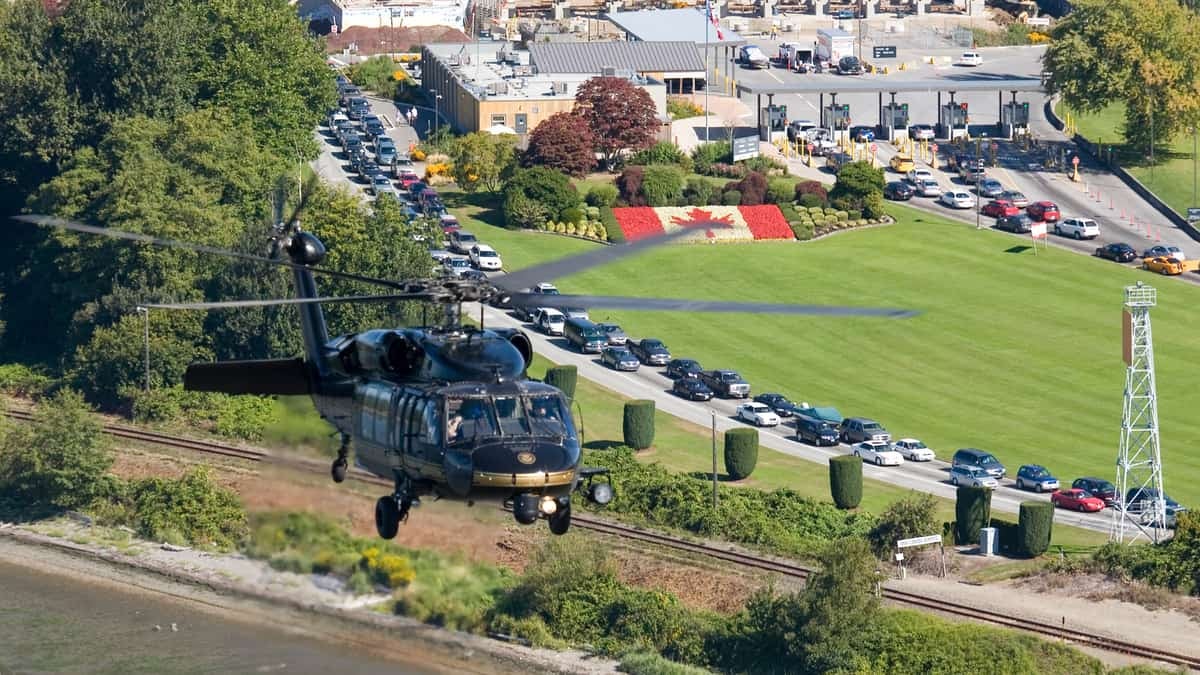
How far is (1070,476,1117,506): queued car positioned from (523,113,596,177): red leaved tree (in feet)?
189

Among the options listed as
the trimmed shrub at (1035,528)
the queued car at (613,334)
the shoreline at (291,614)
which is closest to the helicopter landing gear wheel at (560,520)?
the shoreline at (291,614)

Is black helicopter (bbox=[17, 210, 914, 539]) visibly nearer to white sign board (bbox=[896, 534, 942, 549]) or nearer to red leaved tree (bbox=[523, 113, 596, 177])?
white sign board (bbox=[896, 534, 942, 549])

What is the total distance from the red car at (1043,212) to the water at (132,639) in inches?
2647

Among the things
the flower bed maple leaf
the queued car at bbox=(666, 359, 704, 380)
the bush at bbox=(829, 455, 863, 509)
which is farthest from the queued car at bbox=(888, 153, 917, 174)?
the bush at bbox=(829, 455, 863, 509)

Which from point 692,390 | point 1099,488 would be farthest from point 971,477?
point 692,390

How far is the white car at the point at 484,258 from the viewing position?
12494cm

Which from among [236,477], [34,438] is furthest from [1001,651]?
[34,438]

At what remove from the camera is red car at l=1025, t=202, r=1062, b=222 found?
142875mm

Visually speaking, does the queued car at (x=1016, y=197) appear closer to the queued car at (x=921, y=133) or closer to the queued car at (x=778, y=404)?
the queued car at (x=921, y=133)

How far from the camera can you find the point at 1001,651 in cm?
7775

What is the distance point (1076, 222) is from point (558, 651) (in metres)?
65.1

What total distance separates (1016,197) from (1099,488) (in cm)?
5715

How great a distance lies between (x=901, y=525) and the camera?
8681 cm

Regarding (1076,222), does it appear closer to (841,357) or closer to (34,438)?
(841,357)
